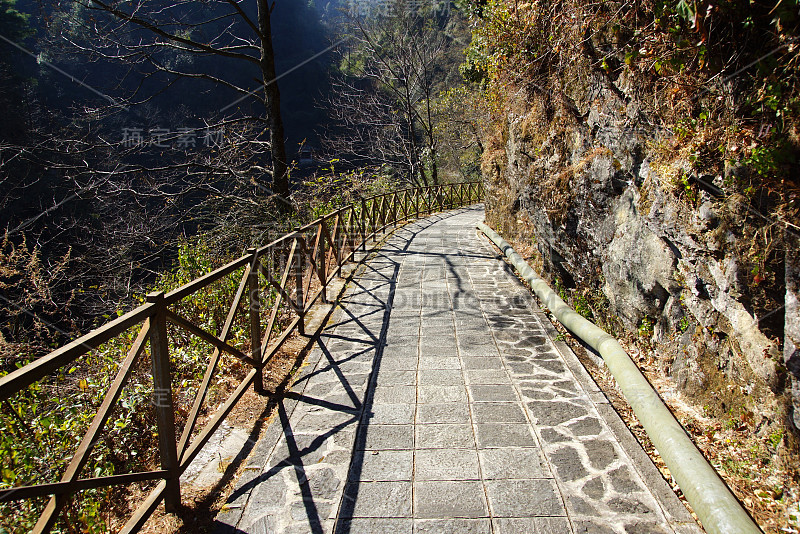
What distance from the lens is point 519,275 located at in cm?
718

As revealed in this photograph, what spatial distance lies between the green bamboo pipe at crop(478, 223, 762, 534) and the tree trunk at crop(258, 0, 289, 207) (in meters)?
5.69

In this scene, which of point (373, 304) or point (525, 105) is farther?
point (525, 105)

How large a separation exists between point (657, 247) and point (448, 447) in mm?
2080

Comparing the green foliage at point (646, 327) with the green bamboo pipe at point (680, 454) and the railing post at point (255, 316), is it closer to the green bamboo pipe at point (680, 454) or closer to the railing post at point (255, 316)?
the green bamboo pipe at point (680, 454)

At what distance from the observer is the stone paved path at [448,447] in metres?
2.32

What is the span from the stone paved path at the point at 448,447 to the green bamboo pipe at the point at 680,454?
15cm

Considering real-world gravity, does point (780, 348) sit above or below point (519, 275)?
above

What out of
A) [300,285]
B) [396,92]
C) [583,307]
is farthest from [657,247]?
[396,92]

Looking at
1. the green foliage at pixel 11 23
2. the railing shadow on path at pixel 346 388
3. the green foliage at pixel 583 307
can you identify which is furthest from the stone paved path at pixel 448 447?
the green foliage at pixel 11 23

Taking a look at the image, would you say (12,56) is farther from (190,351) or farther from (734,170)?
(734,170)

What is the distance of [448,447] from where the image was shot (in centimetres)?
289

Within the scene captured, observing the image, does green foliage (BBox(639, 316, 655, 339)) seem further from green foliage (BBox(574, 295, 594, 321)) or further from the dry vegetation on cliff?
green foliage (BBox(574, 295, 594, 321))

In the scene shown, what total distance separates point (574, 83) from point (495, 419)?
3.91 m

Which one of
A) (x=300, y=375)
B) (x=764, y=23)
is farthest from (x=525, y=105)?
(x=300, y=375)
